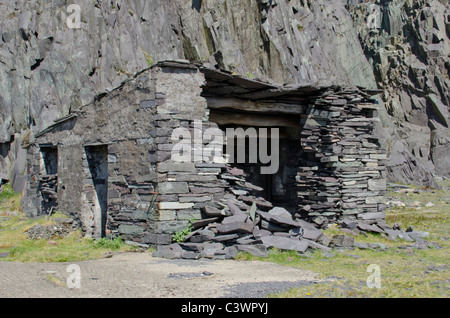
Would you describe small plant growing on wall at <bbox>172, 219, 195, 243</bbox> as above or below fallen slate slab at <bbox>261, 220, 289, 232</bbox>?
below

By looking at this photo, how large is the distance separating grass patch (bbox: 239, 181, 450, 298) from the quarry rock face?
319 centimetres

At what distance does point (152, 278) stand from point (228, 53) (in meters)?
23.0

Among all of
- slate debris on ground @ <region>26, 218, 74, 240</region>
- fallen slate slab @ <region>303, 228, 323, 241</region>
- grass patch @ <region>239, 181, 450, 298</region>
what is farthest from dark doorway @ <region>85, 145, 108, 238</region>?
fallen slate slab @ <region>303, 228, 323, 241</region>

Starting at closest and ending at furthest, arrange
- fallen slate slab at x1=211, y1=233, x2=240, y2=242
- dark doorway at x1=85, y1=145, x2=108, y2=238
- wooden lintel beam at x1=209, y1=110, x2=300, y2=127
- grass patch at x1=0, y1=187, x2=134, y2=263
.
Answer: grass patch at x1=0, y1=187, x2=134, y2=263 < fallen slate slab at x1=211, y1=233, x2=240, y2=242 < wooden lintel beam at x1=209, y1=110, x2=300, y2=127 < dark doorway at x1=85, y1=145, x2=108, y2=238

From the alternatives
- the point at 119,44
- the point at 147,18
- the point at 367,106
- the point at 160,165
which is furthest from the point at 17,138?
the point at 367,106

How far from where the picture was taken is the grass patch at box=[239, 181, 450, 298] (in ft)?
15.8

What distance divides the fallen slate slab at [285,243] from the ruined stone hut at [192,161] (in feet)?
5.11

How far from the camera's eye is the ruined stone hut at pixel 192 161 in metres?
8.49

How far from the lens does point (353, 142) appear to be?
10.7 metres

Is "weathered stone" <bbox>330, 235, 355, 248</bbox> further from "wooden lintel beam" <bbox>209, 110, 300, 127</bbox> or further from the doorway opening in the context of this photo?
the doorway opening

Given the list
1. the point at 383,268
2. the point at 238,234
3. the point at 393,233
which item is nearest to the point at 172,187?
the point at 238,234

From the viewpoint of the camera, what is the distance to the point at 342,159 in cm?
1062

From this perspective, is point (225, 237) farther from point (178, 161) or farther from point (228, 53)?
point (228, 53)
